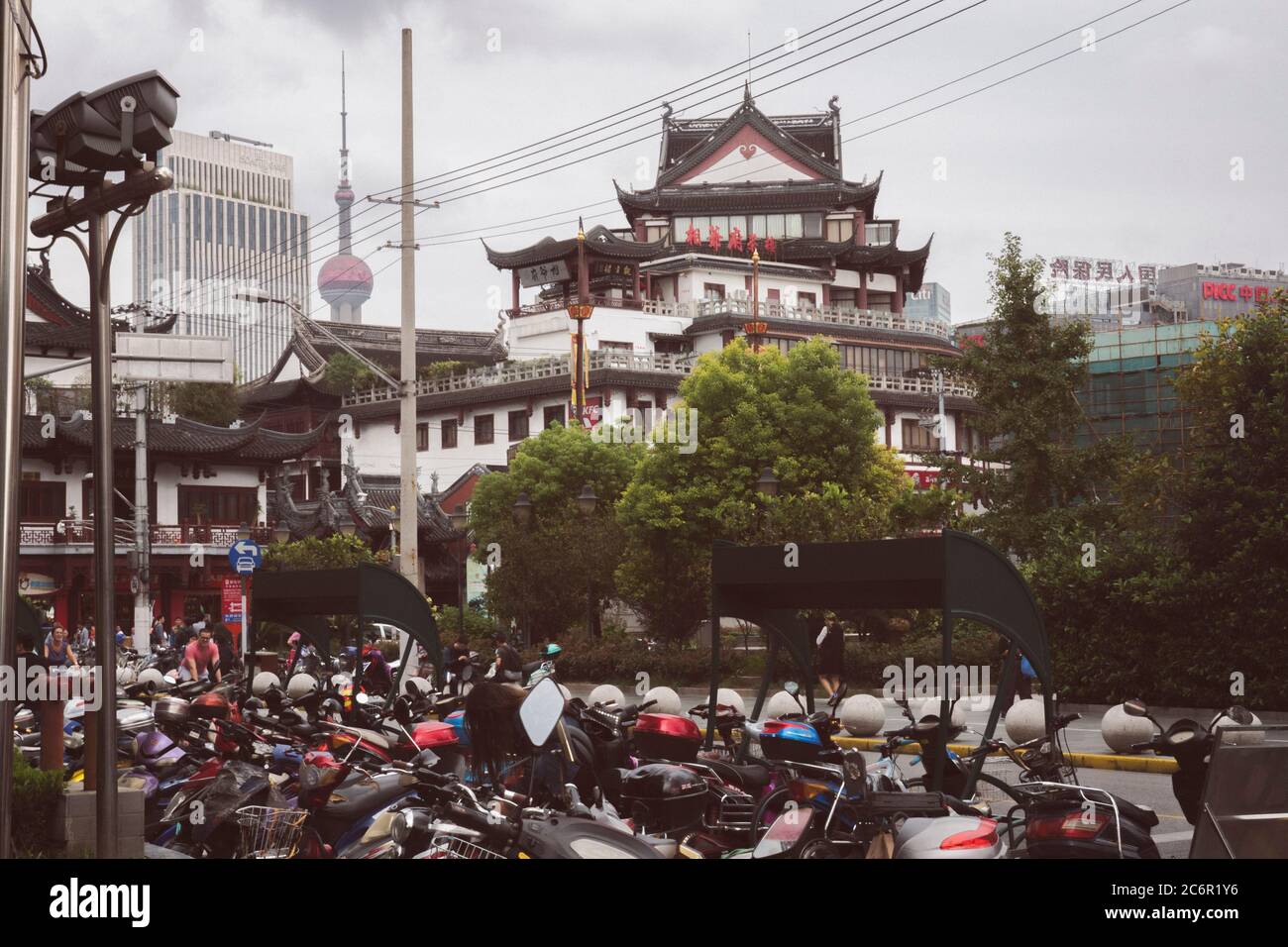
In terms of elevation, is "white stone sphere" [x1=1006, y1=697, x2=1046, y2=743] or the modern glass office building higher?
the modern glass office building

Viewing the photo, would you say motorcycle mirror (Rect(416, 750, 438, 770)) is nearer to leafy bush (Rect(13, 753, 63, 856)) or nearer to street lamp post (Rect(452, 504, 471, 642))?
leafy bush (Rect(13, 753, 63, 856))

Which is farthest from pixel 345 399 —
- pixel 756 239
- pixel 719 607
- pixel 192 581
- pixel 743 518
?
pixel 719 607

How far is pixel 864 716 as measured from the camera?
757 inches

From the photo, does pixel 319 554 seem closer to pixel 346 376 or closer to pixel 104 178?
pixel 346 376

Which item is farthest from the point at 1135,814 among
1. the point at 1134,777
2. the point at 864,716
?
the point at 864,716

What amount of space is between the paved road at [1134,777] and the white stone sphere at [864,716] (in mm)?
1102

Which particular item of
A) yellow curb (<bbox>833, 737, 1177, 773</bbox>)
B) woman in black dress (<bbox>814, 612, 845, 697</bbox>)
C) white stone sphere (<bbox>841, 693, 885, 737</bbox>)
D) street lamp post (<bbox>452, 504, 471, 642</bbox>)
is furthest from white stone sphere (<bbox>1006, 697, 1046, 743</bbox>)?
street lamp post (<bbox>452, 504, 471, 642</bbox>)

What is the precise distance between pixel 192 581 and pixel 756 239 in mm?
32983

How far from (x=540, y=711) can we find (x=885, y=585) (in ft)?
17.0

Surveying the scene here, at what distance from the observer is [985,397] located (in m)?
29.7

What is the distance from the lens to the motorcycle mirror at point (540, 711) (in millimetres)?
7238

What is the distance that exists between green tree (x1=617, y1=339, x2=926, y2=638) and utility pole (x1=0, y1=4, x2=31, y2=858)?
27.7m

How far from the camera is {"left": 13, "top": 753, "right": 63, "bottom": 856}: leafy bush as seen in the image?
31.3ft
